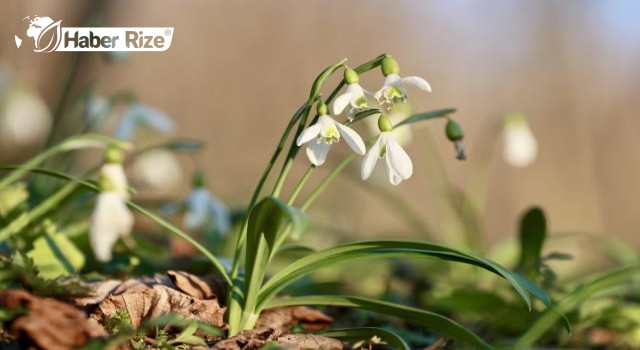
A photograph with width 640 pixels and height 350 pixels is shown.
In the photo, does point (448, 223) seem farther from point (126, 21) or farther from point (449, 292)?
point (126, 21)

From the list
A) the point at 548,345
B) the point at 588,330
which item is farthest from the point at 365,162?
the point at 588,330

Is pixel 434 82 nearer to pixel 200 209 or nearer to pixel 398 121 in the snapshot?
pixel 398 121

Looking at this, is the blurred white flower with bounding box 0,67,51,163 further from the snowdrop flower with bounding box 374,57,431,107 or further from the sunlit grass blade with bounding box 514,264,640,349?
the sunlit grass blade with bounding box 514,264,640,349

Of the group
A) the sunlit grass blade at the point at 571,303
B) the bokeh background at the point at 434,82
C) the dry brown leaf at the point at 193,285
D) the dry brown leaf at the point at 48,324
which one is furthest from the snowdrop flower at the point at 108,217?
the bokeh background at the point at 434,82

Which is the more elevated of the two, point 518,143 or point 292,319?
point 518,143

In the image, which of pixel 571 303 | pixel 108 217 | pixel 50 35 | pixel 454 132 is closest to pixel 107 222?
pixel 108 217

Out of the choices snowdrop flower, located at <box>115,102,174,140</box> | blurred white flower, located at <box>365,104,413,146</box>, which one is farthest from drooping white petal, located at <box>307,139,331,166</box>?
blurred white flower, located at <box>365,104,413,146</box>
